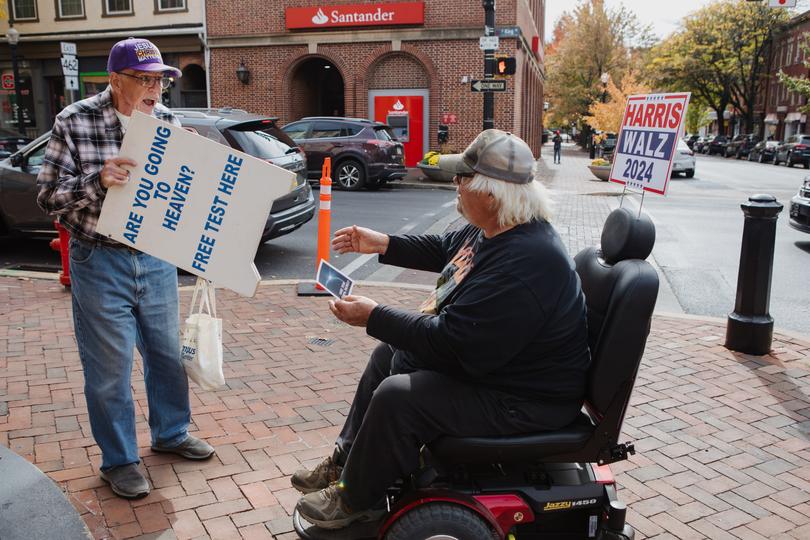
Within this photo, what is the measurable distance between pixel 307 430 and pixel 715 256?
7496 millimetres

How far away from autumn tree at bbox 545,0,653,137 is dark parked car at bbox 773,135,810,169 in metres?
11.3

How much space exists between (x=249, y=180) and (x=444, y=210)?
11168mm

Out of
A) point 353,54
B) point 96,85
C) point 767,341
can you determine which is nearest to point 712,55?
point 353,54

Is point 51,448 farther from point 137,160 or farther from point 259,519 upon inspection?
point 137,160

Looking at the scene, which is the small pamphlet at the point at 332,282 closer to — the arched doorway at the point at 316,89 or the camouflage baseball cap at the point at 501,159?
the camouflage baseball cap at the point at 501,159

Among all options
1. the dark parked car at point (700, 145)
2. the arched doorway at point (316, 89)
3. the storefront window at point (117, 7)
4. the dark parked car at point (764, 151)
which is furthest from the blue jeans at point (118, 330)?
the dark parked car at point (700, 145)

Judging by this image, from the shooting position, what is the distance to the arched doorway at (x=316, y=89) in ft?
80.6

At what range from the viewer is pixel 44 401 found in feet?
13.6

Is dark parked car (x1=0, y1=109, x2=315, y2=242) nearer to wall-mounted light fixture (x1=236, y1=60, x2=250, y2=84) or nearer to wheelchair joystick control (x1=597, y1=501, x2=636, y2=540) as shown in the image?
wheelchair joystick control (x1=597, y1=501, x2=636, y2=540)

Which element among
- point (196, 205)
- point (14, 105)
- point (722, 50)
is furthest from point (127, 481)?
point (722, 50)

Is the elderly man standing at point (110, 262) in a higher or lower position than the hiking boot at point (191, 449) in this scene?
higher

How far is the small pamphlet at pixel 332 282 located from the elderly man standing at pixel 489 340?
153mm

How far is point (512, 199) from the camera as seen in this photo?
246cm

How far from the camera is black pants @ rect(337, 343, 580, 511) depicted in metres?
2.44
